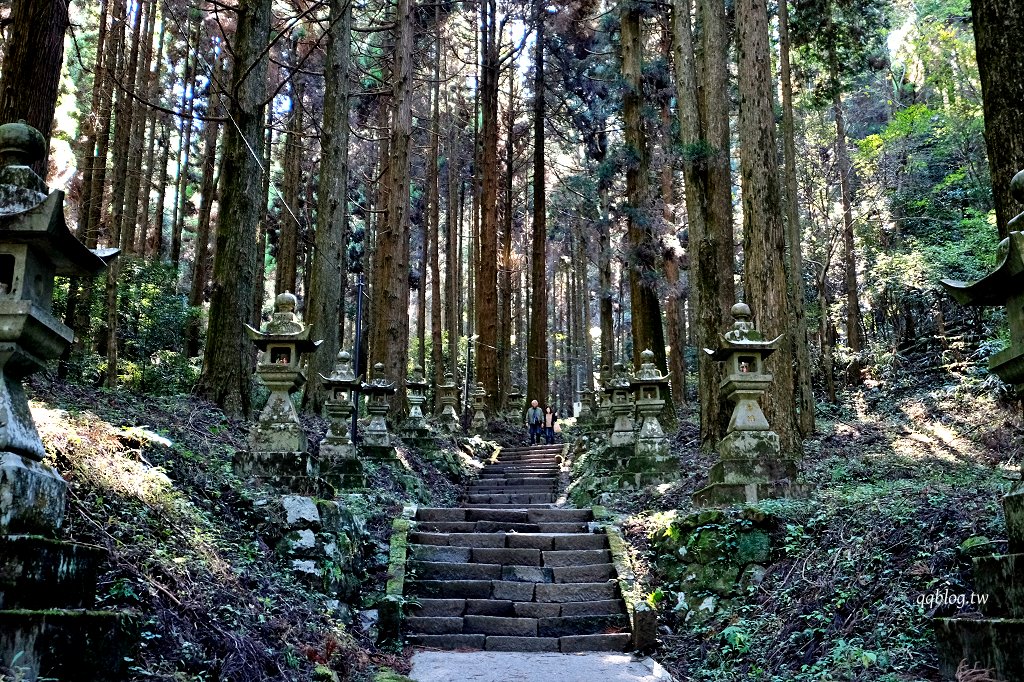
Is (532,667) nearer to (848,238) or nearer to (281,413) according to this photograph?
(281,413)

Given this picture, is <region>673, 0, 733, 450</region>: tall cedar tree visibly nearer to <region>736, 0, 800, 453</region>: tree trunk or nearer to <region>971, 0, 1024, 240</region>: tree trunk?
<region>736, 0, 800, 453</region>: tree trunk

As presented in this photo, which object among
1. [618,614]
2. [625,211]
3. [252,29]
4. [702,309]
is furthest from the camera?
[625,211]

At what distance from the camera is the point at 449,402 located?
20.2 meters

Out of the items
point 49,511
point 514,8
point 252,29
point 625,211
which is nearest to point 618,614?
point 49,511

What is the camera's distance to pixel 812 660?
534cm

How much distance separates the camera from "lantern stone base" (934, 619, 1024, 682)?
12.3ft

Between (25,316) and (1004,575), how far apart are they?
5.30 meters

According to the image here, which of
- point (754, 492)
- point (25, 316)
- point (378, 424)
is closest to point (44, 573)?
point (25, 316)

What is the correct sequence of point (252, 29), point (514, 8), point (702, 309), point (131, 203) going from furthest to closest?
point (514, 8) < point (131, 203) < point (702, 309) < point (252, 29)

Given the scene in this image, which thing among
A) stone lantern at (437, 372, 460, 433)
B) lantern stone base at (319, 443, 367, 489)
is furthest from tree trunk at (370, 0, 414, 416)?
lantern stone base at (319, 443, 367, 489)

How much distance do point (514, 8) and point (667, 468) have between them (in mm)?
19397

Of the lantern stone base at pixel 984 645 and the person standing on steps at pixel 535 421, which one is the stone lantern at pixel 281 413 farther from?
the person standing on steps at pixel 535 421

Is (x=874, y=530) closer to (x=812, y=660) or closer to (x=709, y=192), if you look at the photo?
(x=812, y=660)

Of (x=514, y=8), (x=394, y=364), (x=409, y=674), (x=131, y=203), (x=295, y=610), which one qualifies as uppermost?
(x=514, y=8)
